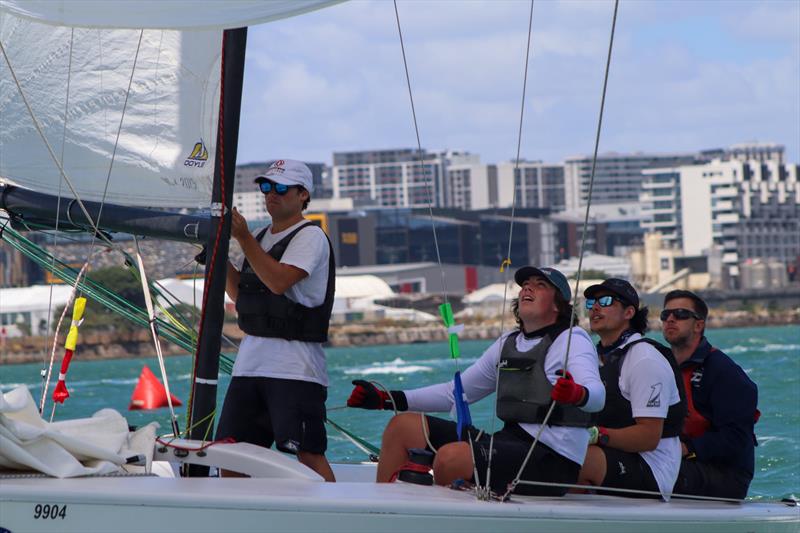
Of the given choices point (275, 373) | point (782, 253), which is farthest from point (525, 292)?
point (782, 253)

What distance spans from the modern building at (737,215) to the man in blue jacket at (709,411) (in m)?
99.3

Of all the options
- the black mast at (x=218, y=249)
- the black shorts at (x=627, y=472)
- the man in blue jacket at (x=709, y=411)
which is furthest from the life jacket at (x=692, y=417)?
the black mast at (x=218, y=249)

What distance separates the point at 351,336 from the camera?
7688 cm

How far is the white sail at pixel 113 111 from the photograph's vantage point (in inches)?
209

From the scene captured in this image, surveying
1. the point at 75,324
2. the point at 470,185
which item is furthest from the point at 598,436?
the point at 470,185

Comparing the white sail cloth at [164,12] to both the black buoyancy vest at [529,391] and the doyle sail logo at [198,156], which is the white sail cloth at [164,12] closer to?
the black buoyancy vest at [529,391]

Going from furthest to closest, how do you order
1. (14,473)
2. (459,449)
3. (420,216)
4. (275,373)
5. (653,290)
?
(420,216), (653,290), (275,373), (459,449), (14,473)

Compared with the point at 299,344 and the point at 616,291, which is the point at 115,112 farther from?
the point at 616,291

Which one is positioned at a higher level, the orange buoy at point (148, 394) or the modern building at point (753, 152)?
the modern building at point (753, 152)

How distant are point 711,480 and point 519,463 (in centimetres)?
102

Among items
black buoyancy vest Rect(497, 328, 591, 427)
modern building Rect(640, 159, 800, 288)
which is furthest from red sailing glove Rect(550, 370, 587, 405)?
modern building Rect(640, 159, 800, 288)

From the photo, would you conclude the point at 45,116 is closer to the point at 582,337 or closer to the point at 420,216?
the point at 582,337

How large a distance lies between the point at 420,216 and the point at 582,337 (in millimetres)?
98980

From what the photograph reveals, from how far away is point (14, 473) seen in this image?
3709mm
